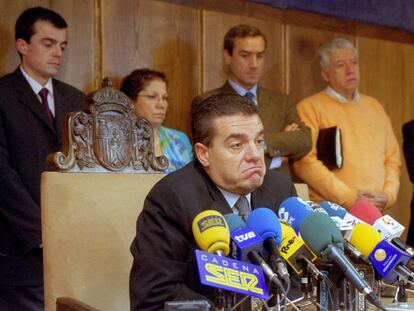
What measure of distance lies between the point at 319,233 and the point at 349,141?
8.81 ft

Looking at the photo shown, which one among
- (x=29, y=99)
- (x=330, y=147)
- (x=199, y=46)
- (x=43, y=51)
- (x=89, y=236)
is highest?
(x=199, y=46)

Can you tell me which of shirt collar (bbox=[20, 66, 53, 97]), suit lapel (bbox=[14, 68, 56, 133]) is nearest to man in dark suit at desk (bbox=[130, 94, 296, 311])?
suit lapel (bbox=[14, 68, 56, 133])

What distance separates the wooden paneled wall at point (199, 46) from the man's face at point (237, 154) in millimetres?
1926

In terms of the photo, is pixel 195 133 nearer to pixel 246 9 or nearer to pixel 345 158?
pixel 345 158

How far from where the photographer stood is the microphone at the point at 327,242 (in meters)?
1.54

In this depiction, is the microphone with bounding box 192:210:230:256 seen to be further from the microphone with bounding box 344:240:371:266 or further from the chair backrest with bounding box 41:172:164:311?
the chair backrest with bounding box 41:172:164:311

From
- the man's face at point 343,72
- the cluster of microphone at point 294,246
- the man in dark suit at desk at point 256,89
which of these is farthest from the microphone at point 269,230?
the man's face at point 343,72

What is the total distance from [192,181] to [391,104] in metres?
3.53

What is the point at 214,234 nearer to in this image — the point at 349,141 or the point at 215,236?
the point at 215,236

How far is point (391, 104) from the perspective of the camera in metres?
5.38

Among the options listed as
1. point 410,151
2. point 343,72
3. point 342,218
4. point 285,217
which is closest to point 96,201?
point 285,217

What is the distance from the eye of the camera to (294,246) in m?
1.72

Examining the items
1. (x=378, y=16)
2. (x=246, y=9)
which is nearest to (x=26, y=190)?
(x=246, y=9)

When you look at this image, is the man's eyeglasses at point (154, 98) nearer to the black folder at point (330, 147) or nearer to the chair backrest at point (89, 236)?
the black folder at point (330, 147)
